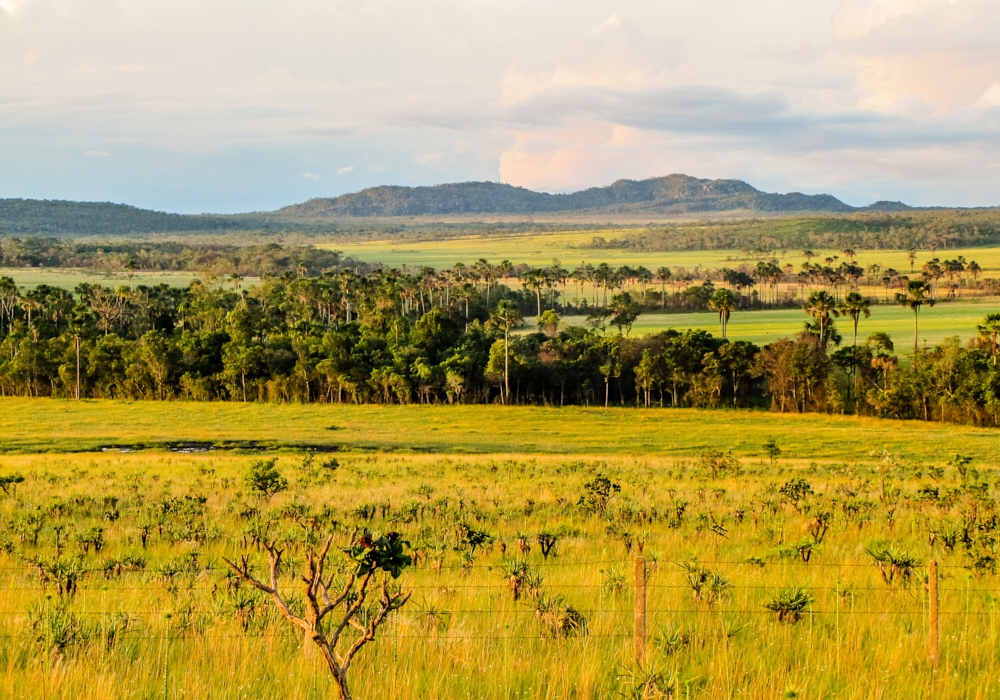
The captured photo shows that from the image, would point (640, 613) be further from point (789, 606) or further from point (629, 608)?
point (789, 606)

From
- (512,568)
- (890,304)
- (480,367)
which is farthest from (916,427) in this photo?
(890,304)

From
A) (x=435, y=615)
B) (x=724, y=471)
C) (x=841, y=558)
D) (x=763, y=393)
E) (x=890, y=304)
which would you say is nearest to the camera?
(x=435, y=615)

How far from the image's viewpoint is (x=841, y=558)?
15141mm

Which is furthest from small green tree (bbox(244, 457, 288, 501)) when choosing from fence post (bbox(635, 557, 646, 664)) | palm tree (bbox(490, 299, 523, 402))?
palm tree (bbox(490, 299, 523, 402))

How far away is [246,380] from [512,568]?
82.0 metres

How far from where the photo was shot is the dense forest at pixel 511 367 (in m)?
78.7

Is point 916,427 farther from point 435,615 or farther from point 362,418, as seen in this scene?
point 435,615

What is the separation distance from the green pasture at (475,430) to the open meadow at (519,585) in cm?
2313

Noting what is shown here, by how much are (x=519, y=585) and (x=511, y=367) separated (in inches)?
3025

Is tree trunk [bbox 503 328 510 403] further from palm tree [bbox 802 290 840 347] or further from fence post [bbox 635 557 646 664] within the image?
fence post [bbox 635 557 646 664]

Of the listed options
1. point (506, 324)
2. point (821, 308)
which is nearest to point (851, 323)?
point (821, 308)

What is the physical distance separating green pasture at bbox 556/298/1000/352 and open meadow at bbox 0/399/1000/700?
303 ft

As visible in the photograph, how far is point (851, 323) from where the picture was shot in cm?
14488

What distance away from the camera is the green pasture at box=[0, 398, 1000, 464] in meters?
58.3
